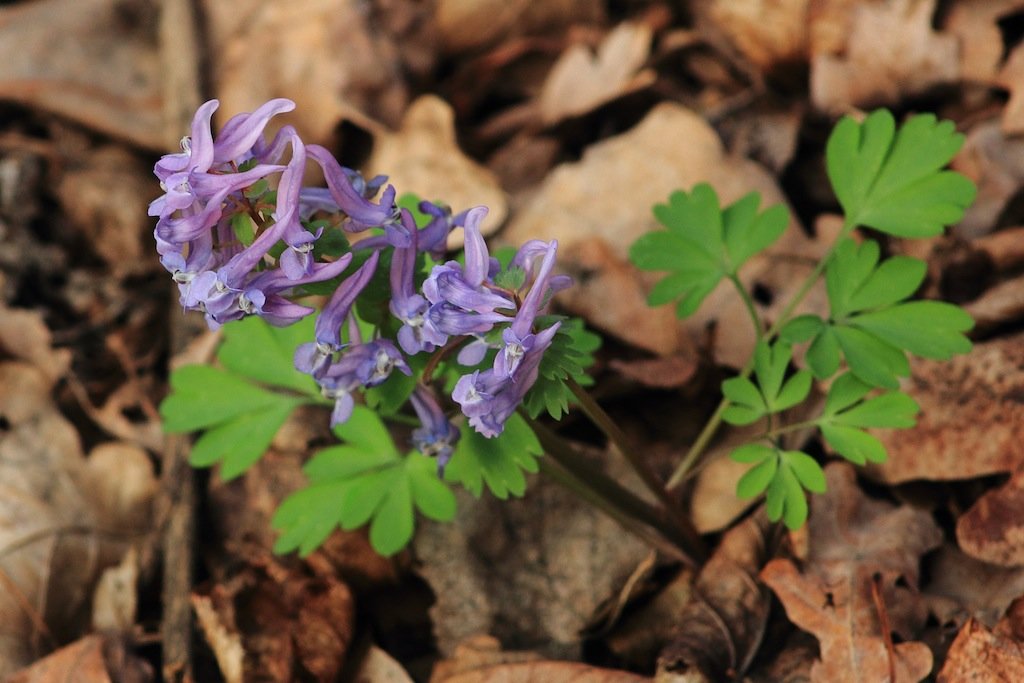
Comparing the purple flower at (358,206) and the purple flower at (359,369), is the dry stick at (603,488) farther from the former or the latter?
the purple flower at (358,206)

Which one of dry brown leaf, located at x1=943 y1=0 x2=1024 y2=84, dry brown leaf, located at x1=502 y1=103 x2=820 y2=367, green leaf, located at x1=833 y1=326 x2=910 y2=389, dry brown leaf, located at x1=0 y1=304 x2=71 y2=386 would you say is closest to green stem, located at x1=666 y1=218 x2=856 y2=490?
green leaf, located at x1=833 y1=326 x2=910 y2=389

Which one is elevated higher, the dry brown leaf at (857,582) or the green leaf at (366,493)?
the green leaf at (366,493)

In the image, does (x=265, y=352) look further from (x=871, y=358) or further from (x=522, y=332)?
(x=871, y=358)

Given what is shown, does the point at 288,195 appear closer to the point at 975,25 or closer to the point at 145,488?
the point at 145,488

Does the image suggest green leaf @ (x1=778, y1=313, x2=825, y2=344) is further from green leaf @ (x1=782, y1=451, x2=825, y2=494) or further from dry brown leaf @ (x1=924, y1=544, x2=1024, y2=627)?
dry brown leaf @ (x1=924, y1=544, x2=1024, y2=627)

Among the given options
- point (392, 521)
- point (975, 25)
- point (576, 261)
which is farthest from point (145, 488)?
point (975, 25)

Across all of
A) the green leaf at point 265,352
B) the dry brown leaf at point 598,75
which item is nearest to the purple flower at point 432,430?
the green leaf at point 265,352
